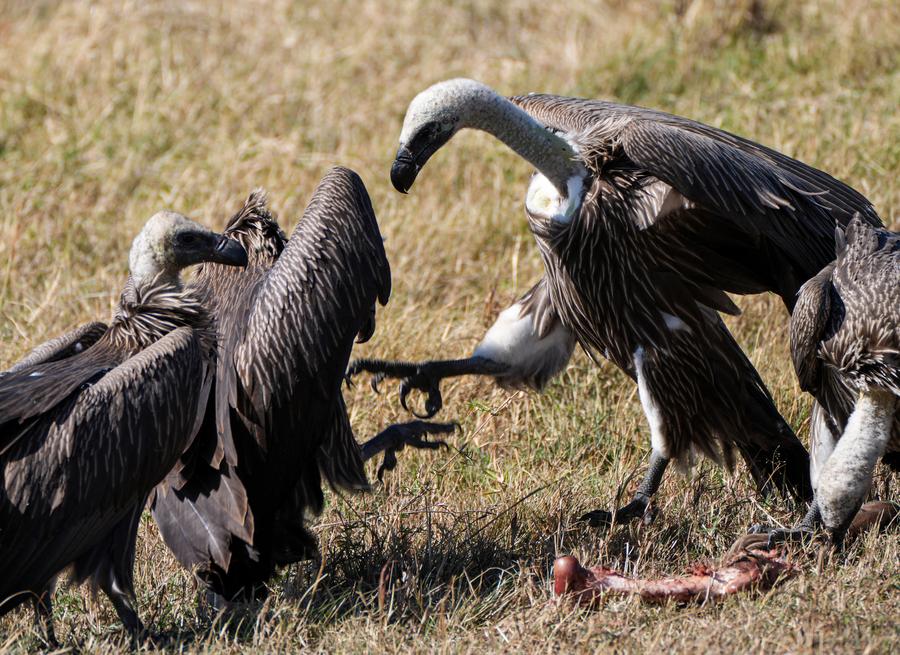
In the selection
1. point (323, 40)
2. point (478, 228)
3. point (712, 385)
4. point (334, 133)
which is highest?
point (323, 40)

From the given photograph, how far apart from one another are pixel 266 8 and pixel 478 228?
359 cm

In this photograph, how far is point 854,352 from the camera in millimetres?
Answer: 4039

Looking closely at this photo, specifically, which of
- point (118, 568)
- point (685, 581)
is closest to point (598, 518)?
point (685, 581)

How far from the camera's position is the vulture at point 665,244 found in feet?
14.2

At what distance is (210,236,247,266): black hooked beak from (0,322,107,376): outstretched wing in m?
0.57

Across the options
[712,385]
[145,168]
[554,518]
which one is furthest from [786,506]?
[145,168]

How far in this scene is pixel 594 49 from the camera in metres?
8.48

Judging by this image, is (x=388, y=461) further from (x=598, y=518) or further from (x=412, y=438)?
(x=598, y=518)

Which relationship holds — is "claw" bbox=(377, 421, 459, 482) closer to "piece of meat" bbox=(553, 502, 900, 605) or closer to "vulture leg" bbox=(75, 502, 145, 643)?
"piece of meat" bbox=(553, 502, 900, 605)

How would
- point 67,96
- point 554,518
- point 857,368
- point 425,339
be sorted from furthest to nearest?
point 67,96 → point 425,339 → point 554,518 → point 857,368

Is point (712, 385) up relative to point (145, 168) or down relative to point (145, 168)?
down

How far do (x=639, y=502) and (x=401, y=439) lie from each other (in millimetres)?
874

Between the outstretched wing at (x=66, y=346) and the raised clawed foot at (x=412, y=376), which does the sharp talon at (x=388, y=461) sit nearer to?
the raised clawed foot at (x=412, y=376)

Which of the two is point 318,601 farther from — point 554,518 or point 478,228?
point 478,228
